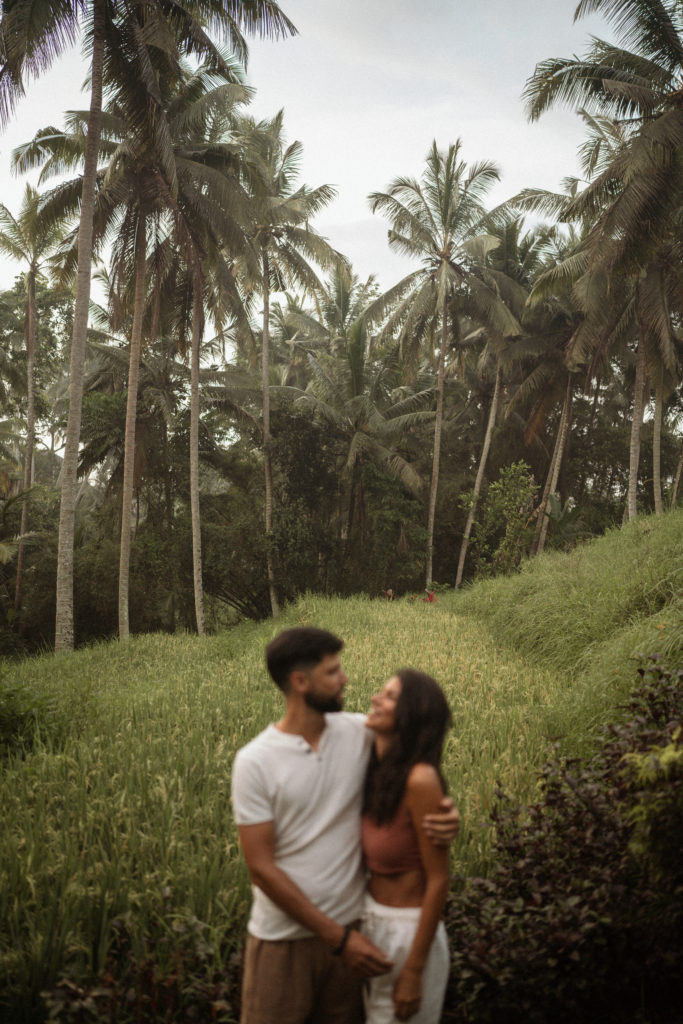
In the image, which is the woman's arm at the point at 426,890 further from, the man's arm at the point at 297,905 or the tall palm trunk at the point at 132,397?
the tall palm trunk at the point at 132,397

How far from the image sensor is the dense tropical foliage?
14.1m

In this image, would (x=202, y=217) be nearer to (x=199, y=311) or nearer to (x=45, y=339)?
(x=199, y=311)

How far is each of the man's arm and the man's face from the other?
35 cm

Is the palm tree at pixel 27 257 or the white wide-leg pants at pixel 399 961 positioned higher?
the palm tree at pixel 27 257

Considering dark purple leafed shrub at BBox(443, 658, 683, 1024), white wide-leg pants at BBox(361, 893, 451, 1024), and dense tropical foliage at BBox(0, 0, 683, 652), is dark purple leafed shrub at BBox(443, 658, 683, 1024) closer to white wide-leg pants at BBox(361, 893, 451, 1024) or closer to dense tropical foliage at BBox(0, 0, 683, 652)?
white wide-leg pants at BBox(361, 893, 451, 1024)

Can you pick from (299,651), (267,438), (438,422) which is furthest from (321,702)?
(438,422)

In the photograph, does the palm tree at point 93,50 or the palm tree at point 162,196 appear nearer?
the palm tree at point 93,50

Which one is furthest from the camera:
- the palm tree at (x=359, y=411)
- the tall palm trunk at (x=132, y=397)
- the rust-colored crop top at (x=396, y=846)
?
the palm tree at (x=359, y=411)

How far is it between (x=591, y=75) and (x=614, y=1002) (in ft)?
52.3

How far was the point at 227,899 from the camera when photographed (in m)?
3.33

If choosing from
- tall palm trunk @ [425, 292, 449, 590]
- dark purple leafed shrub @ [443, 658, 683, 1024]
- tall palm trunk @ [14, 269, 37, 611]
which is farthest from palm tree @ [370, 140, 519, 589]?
dark purple leafed shrub @ [443, 658, 683, 1024]

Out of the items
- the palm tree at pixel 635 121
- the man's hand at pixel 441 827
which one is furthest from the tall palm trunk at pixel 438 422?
the man's hand at pixel 441 827

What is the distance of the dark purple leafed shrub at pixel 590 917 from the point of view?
106 inches

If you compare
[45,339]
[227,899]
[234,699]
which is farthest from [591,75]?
[45,339]
